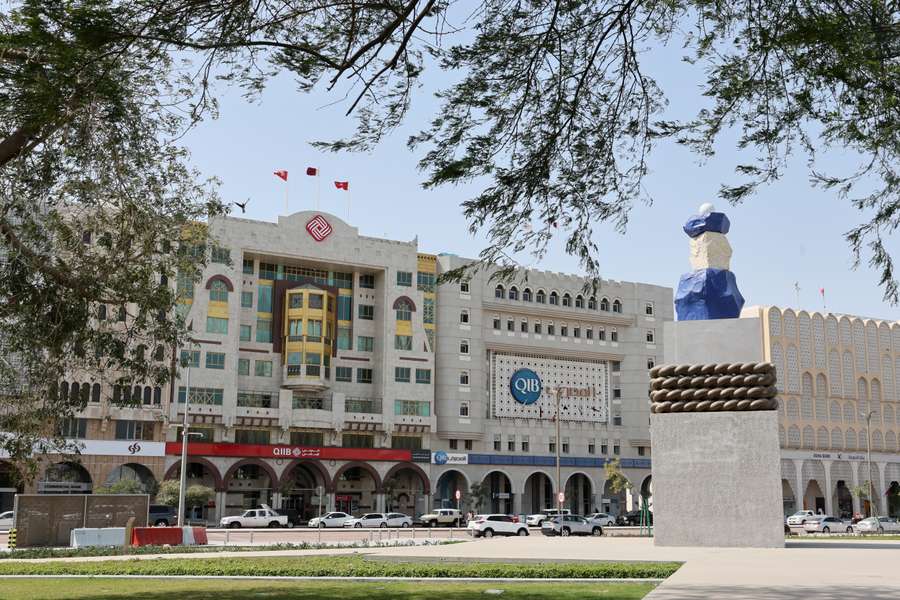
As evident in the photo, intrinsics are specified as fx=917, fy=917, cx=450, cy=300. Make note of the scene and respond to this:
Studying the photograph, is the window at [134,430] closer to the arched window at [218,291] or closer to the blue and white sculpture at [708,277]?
the arched window at [218,291]

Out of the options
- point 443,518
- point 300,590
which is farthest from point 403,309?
point 300,590

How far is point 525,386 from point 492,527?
112 feet

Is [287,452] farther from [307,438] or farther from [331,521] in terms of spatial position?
[331,521]

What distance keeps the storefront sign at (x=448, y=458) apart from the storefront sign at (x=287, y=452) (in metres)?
2.36

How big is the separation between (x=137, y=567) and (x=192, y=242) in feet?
30.8

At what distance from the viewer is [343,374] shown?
7488cm

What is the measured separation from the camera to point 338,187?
72.6 metres

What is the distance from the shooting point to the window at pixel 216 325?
68.8 m

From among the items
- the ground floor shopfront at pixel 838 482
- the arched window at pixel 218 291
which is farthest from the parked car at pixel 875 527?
the arched window at pixel 218 291

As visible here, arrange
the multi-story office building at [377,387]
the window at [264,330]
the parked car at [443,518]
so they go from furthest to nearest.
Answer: the window at [264,330] → the multi-story office building at [377,387] → the parked car at [443,518]

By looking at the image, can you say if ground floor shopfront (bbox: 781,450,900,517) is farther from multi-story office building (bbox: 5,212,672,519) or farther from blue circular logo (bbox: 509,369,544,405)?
blue circular logo (bbox: 509,369,544,405)

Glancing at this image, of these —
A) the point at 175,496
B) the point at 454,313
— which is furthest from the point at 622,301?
the point at 175,496

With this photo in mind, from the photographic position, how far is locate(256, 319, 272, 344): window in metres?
72.2

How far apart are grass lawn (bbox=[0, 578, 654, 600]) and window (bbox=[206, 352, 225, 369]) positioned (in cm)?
5016
